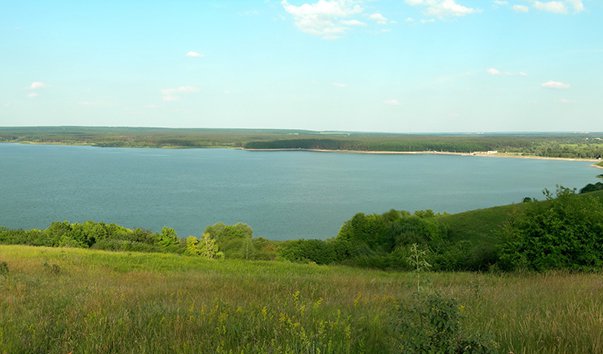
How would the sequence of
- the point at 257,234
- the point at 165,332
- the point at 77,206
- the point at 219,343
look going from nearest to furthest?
the point at 219,343
the point at 165,332
the point at 257,234
the point at 77,206

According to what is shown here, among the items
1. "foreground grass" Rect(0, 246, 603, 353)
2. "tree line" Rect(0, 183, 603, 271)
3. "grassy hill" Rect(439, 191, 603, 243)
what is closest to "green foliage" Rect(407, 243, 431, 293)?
"foreground grass" Rect(0, 246, 603, 353)

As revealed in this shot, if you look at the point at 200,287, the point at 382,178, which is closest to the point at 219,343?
the point at 200,287

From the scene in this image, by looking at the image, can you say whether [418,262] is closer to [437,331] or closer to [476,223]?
[437,331]

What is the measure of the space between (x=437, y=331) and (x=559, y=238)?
1883 cm

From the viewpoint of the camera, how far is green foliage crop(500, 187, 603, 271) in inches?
749

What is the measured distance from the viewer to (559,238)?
757 inches

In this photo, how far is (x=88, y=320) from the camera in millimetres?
5078

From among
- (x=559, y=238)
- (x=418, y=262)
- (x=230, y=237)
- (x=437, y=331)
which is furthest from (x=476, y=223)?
(x=437, y=331)

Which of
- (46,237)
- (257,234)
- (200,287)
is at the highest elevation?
(200,287)

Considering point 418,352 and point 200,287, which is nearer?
point 418,352

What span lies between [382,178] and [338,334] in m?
130

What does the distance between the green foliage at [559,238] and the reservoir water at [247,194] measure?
143 ft

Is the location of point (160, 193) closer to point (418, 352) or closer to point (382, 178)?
point (382, 178)

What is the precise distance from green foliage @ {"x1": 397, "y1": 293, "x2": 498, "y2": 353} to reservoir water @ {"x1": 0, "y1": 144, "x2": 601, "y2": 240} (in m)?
58.4
